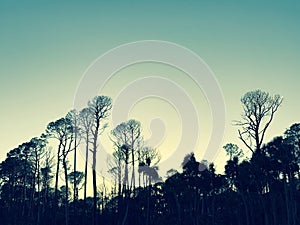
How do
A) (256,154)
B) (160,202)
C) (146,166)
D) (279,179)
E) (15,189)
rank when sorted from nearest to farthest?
1. (256,154)
2. (279,179)
3. (146,166)
4. (15,189)
5. (160,202)

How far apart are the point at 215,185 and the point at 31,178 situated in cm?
3072

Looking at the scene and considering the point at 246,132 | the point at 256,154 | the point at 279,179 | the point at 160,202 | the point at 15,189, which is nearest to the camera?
the point at 246,132

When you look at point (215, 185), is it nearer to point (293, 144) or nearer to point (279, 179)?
point (279, 179)

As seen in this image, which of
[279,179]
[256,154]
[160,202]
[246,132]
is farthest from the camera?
[160,202]

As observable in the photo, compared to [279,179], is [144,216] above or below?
below

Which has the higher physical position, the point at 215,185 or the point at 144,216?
the point at 215,185

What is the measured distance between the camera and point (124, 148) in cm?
4378

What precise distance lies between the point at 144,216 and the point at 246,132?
981 inches

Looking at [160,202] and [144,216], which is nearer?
[144,216]

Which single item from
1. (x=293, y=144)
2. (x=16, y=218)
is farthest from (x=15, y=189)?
(x=293, y=144)

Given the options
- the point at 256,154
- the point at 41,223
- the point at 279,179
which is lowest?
the point at 41,223

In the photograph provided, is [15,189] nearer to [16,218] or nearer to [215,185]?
[16,218]

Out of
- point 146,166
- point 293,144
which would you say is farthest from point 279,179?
point 146,166

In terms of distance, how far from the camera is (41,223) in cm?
4616
